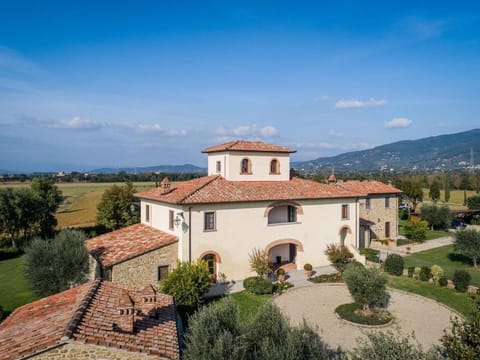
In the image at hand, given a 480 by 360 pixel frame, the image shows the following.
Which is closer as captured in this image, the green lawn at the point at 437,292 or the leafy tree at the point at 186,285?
the leafy tree at the point at 186,285

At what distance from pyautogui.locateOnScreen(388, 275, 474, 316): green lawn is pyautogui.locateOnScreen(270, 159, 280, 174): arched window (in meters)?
10.6

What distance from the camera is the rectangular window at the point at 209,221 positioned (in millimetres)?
20641

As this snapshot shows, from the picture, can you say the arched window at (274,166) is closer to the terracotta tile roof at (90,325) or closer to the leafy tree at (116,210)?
the terracotta tile roof at (90,325)

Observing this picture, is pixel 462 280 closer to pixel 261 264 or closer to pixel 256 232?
pixel 261 264

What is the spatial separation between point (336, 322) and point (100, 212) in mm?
26277

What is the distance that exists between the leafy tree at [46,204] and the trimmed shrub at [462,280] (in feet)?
117

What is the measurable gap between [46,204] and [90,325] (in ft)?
101

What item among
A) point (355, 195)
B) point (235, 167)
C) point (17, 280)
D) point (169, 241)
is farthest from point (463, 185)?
point (17, 280)

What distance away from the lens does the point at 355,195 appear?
25812 millimetres

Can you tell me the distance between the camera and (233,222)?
2139cm

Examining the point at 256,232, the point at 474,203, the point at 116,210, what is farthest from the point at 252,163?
the point at 474,203

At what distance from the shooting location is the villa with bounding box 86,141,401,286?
63.9 feet

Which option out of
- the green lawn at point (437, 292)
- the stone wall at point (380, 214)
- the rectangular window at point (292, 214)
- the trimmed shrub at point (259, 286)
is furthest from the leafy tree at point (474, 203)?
the trimmed shrub at point (259, 286)

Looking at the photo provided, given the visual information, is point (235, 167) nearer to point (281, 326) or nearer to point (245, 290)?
point (245, 290)
